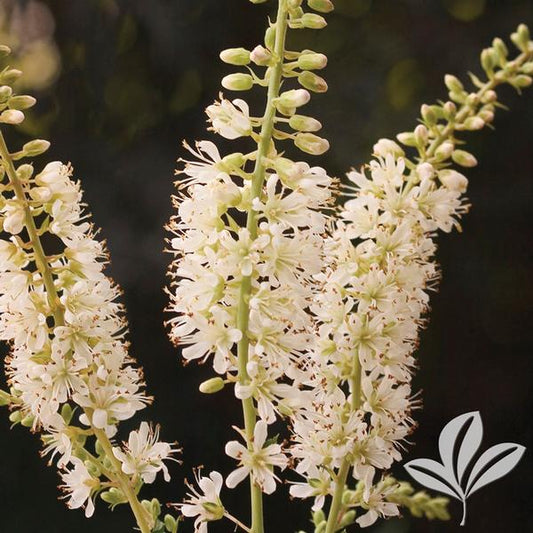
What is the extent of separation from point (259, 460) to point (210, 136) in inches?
26.4

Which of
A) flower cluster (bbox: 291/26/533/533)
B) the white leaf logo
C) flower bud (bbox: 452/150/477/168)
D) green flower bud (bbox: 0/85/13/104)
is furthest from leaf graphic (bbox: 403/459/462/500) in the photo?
green flower bud (bbox: 0/85/13/104)

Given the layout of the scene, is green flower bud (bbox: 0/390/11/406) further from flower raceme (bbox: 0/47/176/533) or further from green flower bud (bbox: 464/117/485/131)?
green flower bud (bbox: 464/117/485/131)

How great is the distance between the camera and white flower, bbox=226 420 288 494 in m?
0.70

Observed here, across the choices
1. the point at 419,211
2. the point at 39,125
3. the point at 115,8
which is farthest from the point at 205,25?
the point at 419,211

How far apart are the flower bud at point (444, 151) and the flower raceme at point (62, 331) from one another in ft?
1.10

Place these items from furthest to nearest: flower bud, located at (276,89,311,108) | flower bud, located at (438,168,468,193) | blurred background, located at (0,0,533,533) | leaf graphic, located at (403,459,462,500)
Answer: blurred background, located at (0,0,533,533) → leaf graphic, located at (403,459,462,500) → flower bud, located at (438,168,468,193) → flower bud, located at (276,89,311,108)

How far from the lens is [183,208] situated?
0.70m

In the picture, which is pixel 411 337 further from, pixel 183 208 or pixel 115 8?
pixel 115 8

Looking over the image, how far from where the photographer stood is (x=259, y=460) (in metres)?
0.71

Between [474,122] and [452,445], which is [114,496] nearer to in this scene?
[452,445]

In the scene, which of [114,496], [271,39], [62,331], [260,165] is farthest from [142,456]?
[271,39]

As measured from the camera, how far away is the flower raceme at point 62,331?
2.23 feet

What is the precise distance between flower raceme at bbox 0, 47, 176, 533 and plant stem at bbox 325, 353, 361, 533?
18 cm

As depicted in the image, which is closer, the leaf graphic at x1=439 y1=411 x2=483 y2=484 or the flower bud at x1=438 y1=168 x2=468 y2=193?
the flower bud at x1=438 y1=168 x2=468 y2=193
